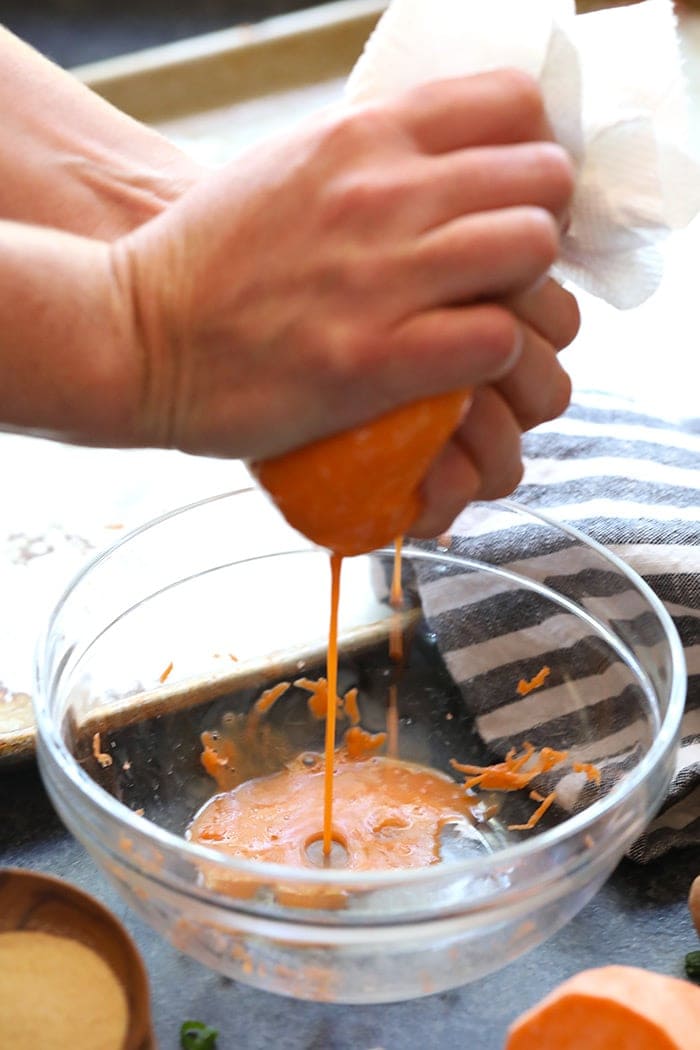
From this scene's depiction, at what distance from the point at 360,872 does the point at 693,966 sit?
0.22 metres

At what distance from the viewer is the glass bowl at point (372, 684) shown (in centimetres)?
69

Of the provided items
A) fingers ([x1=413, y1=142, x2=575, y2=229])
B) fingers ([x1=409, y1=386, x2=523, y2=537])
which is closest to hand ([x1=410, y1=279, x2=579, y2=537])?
fingers ([x1=409, y1=386, x2=523, y2=537])

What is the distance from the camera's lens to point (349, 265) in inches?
22.7

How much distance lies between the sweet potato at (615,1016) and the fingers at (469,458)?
262 mm

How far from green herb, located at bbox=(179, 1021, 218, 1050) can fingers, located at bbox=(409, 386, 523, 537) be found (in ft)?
1.02

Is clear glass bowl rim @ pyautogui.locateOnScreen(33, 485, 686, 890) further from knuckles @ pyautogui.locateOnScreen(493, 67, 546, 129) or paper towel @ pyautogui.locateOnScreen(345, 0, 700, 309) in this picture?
knuckles @ pyautogui.locateOnScreen(493, 67, 546, 129)

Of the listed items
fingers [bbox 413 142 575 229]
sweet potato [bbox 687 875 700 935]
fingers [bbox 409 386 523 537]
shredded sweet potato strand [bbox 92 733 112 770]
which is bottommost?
sweet potato [bbox 687 875 700 935]

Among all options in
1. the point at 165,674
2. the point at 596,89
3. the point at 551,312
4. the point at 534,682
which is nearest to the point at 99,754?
the point at 165,674

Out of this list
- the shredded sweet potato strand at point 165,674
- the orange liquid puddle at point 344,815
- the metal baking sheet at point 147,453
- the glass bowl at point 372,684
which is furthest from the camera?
the metal baking sheet at point 147,453

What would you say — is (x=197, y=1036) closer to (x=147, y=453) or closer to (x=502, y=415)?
(x=502, y=415)

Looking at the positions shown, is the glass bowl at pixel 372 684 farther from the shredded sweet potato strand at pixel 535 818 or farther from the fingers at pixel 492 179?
the fingers at pixel 492 179

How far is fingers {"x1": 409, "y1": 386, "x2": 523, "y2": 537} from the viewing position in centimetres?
73

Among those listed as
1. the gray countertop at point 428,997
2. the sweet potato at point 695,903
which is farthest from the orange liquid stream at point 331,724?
the sweet potato at point 695,903

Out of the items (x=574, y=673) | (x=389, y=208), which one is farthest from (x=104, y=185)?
(x=574, y=673)
